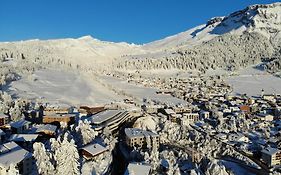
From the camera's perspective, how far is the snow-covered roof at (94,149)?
23.7 m

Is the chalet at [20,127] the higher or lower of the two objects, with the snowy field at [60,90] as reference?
lower

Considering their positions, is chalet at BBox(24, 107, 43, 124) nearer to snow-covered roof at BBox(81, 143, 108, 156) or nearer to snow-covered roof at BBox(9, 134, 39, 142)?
snow-covered roof at BBox(9, 134, 39, 142)

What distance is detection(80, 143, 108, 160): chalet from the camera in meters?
23.4

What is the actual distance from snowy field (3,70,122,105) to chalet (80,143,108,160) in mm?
23396

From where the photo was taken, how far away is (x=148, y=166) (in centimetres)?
2191

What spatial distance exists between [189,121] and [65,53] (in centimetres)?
9732

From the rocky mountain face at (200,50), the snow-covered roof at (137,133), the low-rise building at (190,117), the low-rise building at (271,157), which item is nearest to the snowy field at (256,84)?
the rocky mountain face at (200,50)

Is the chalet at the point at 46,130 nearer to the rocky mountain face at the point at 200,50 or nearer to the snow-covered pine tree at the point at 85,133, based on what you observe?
the snow-covered pine tree at the point at 85,133

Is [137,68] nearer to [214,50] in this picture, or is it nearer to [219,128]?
[214,50]

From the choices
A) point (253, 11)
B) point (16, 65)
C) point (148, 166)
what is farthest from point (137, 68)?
point (148, 166)

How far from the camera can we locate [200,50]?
14712 cm

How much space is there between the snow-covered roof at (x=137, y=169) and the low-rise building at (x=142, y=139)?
5.42 metres

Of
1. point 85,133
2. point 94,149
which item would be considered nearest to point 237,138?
point 85,133

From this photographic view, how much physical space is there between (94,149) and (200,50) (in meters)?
128
